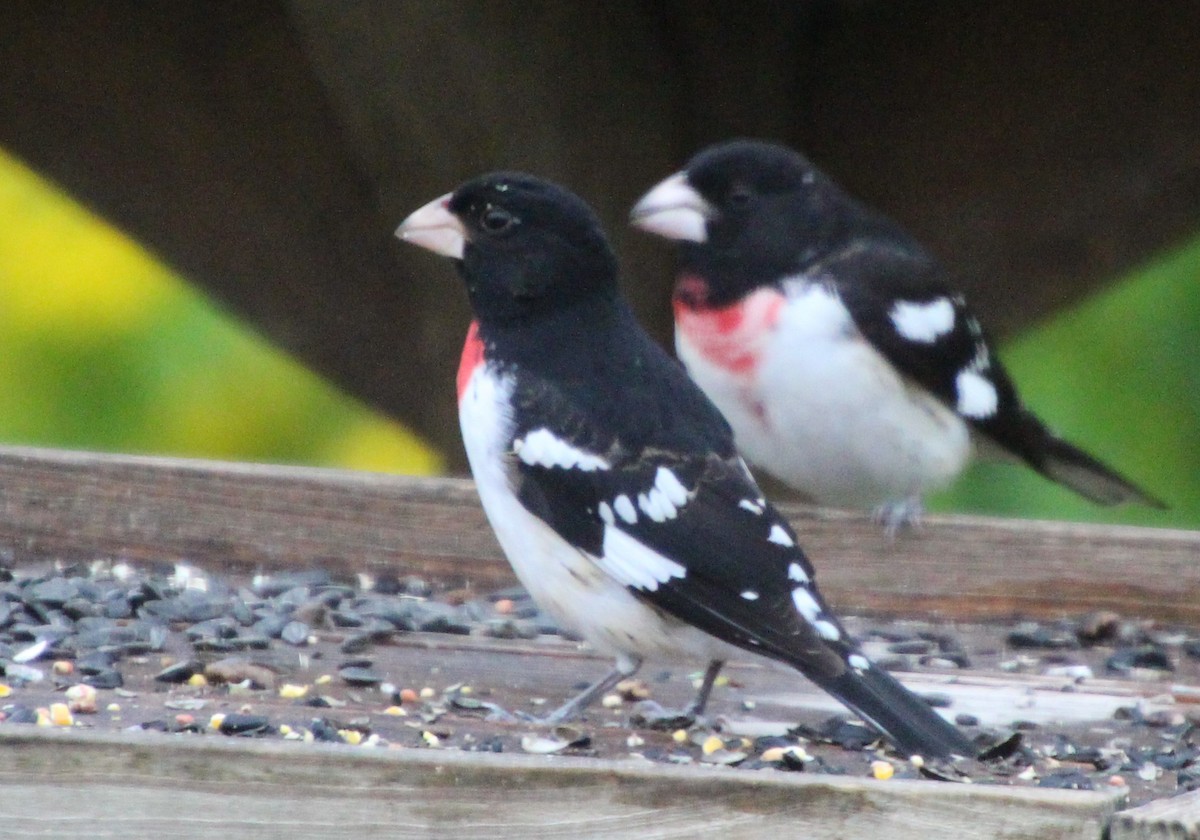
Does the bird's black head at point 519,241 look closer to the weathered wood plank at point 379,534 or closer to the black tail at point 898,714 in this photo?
the weathered wood plank at point 379,534

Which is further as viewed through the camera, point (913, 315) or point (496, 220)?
point (913, 315)

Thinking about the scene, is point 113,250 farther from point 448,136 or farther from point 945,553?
point 945,553

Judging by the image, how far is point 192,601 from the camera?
2.76 metres

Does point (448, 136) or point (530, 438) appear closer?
point (530, 438)

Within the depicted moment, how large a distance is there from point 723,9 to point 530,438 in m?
1.08

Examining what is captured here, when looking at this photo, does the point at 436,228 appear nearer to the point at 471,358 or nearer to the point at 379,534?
the point at 471,358

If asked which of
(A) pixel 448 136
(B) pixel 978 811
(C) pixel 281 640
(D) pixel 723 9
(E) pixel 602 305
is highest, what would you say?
(D) pixel 723 9

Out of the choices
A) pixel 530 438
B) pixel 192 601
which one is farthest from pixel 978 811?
pixel 192 601

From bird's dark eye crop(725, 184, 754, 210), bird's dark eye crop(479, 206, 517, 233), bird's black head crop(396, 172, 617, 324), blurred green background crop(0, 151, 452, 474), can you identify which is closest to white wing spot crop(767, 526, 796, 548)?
bird's black head crop(396, 172, 617, 324)

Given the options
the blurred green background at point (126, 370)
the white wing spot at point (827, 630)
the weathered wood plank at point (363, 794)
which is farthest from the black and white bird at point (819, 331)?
the weathered wood plank at point (363, 794)

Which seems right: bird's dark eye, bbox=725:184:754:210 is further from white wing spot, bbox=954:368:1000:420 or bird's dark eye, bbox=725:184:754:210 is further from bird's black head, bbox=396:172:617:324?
bird's black head, bbox=396:172:617:324

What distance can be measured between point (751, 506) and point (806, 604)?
184 mm

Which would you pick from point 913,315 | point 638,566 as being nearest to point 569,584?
point 638,566

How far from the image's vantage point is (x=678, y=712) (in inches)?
94.0
